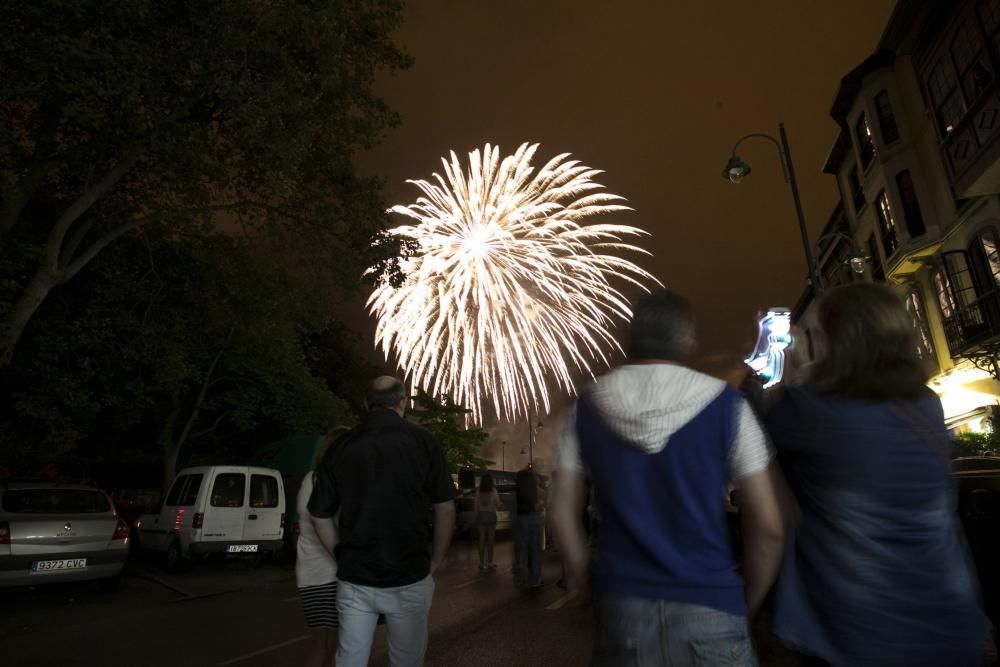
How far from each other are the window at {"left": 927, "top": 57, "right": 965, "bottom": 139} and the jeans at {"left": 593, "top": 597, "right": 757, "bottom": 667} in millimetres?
19879

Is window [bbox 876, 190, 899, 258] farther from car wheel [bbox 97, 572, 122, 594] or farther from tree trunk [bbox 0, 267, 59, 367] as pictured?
tree trunk [bbox 0, 267, 59, 367]

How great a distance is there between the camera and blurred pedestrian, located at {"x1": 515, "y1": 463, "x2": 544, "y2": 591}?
406 inches

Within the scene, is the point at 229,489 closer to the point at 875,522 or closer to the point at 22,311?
the point at 22,311

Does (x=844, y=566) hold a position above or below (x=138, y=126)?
below

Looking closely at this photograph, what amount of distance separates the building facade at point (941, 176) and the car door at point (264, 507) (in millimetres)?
14194

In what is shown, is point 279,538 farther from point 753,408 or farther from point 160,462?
point 160,462

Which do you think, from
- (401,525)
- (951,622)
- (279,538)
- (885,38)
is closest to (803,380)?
→ (951,622)

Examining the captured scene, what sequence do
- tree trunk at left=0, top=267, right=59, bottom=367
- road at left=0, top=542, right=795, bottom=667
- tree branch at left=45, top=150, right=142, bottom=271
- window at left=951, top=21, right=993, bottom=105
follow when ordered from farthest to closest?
window at left=951, top=21, right=993, bottom=105 < tree branch at left=45, top=150, right=142, bottom=271 < tree trunk at left=0, top=267, right=59, bottom=367 < road at left=0, top=542, right=795, bottom=667

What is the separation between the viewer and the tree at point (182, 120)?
1017cm

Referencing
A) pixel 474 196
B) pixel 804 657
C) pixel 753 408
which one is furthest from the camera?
pixel 474 196

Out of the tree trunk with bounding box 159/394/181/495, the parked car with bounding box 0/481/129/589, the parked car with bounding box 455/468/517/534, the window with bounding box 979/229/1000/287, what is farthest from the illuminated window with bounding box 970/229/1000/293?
the tree trunk with bounding box 159/394/181/495

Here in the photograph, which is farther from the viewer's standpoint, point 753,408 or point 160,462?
point 160,462

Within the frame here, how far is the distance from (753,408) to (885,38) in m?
24.5

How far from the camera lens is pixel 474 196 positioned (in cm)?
2008
